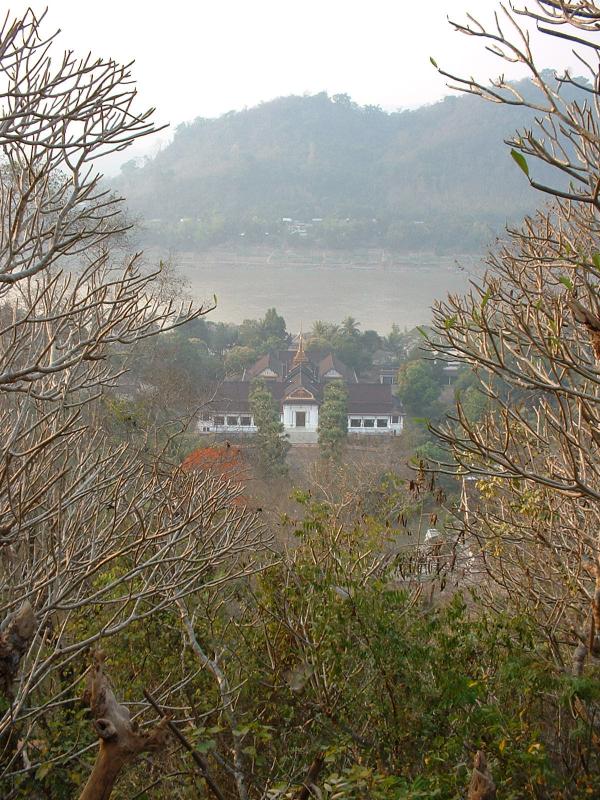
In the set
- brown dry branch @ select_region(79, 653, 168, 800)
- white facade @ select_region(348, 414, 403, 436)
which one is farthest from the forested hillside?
brown dry branch @ select_region(79, 653, 168, 800)

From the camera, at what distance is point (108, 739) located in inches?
78.1

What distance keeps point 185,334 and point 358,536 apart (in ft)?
57.3

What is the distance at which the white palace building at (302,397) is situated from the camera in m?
18.4

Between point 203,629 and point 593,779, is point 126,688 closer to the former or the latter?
point 203,629

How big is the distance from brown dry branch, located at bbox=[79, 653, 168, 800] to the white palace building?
51.7 ft

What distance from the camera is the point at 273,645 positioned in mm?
3430

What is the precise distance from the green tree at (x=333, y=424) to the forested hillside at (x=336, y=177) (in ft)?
81.6

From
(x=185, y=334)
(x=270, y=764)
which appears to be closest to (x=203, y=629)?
(x=270, y=764)

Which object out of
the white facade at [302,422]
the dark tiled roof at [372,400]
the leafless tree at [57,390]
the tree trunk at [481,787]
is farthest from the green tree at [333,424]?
the tree trunk at [481,787]

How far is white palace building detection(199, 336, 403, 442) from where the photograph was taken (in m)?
18.4

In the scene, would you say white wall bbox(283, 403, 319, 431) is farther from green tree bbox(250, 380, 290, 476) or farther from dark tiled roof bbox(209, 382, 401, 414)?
green tree bbox(250, 380, 290, 476)

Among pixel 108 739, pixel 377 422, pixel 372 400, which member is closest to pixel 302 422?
pixel 372 400

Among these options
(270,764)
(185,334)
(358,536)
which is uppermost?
(185,334)

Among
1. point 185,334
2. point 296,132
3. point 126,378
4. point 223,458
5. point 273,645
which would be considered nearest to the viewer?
point 273,645
